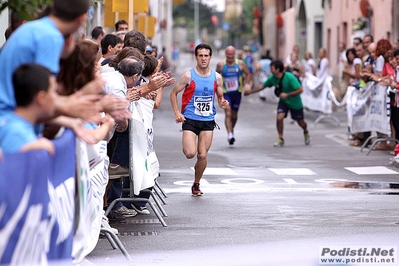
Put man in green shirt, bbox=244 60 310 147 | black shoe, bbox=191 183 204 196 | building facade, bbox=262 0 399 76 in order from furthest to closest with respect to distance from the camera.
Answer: building facade, bbox=262 0 399 76 < man in green shirt, bbox=244 60 310 147 < black shoe, bbox=191 183 204 196

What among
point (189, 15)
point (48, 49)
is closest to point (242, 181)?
point (48, 49)

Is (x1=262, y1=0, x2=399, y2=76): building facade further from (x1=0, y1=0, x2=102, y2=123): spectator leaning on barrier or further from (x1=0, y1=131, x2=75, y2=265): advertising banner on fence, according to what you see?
(x1=0, y1=131, x2=75, y2=265): advertising banner on fence

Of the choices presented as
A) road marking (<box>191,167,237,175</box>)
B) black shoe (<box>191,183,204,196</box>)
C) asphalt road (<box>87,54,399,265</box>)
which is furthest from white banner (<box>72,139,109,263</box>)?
road marking (<box>191,167,237,175</box>)

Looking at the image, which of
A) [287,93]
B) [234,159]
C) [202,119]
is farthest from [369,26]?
[202,119]

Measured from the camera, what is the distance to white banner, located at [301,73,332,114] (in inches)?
1069

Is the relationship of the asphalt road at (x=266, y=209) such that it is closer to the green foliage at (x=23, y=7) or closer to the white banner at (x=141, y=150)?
the white banner at (x=141, y=150)

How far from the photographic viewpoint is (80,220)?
6191 millimetres

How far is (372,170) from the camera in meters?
15.8

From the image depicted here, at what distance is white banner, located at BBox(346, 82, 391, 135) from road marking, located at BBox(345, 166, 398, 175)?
104 inches

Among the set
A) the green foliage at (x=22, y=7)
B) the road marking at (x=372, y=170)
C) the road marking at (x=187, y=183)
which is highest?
the green foliage at (x=22, y=7)

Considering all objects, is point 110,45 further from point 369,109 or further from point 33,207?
point 369,109

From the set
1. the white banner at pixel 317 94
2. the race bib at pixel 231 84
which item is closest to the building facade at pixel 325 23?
the white banner at pixel 317 94

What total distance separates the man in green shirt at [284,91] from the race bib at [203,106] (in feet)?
23.2

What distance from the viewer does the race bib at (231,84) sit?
21.0 m
